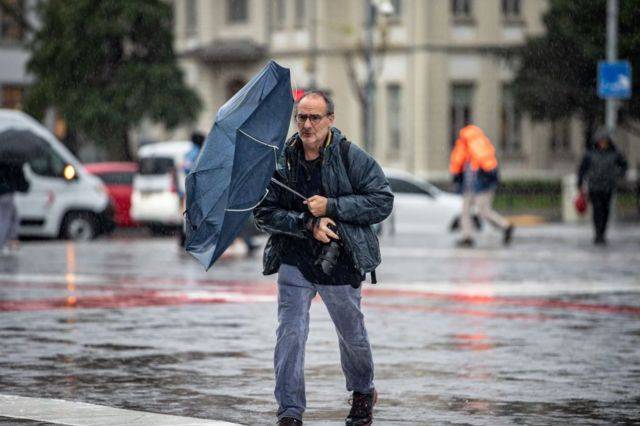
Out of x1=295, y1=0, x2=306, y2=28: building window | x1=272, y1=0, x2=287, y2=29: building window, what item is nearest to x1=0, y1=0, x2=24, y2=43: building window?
x1=272, y1=0, x2=287, y2=29: building window

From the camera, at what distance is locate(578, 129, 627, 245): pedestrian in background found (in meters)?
27.9

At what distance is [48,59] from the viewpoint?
49.2 metres

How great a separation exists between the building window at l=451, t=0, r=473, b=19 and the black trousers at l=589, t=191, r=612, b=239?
2888 centimetres

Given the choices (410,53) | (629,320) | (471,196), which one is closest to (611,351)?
(629,320)

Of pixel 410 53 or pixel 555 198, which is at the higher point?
pixel 410 53

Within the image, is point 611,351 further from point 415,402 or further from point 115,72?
point 115,72

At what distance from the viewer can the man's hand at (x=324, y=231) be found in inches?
341

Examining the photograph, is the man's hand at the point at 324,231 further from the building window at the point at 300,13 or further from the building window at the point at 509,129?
the building window at the point at 300,13

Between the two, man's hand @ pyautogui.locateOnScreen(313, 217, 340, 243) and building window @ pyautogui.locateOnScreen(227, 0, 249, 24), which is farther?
building window @ pyautogui.locateOnScreen(227, 0, 249, 24)

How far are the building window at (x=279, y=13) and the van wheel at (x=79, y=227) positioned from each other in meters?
31.4

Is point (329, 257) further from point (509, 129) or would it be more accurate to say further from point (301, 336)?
point (509, 129)

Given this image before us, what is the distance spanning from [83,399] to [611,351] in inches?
173

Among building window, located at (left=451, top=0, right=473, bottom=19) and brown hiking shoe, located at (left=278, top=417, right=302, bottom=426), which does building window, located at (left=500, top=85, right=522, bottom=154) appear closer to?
building window, located at (left=451, top=0, right=473, bottom=19)

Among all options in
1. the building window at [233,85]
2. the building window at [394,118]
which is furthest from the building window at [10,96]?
the building window at [394,118]
